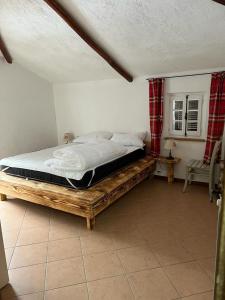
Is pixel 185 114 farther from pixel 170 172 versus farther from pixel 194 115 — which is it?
pixel 170 172

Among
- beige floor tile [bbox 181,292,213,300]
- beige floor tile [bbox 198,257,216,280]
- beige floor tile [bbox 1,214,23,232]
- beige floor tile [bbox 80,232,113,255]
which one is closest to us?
beige floor tile [bbox 181,292,213,300]

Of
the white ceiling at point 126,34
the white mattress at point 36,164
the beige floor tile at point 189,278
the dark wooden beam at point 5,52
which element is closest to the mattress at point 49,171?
the white mattress at point 36,164

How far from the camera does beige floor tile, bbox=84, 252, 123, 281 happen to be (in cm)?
184

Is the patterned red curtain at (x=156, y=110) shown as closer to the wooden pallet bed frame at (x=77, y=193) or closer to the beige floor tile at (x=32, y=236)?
the wooden pallet bed frame at (x=77, y=193)

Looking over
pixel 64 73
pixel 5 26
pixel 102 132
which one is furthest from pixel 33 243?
pixel 64 73

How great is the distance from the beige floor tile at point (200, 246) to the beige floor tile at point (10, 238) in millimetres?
1768

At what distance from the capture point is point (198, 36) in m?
2.53

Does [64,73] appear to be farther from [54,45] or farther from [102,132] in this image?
[102,132]

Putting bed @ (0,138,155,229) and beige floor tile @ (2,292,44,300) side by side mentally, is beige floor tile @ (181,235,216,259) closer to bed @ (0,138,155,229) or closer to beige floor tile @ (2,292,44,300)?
bed @ (0,138,155,229)

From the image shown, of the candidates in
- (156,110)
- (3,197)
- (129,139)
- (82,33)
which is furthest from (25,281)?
(156,110)

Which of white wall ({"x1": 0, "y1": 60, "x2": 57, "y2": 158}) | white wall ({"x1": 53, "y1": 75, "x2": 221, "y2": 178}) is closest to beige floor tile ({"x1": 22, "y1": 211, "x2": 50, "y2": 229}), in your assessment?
white wall ({"x1": 0, "y1": 60, "x2": 57, "y2": 158})

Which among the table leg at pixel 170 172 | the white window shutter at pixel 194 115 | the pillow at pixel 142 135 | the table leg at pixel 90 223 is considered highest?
the white window shutter at pixel 194 115

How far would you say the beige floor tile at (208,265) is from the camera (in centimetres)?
182

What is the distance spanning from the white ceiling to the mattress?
1.57 m
